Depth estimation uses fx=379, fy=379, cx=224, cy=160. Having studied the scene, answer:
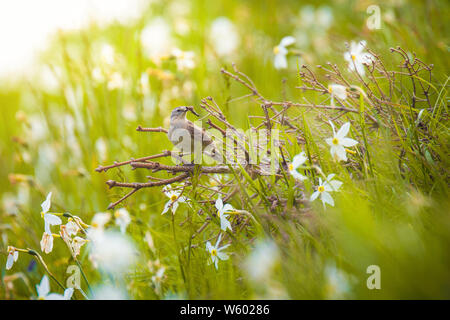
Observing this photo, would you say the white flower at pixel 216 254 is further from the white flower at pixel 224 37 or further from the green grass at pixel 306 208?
the white flower at pixel 224 37

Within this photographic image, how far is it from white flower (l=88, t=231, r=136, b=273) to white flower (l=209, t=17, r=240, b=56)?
1.87 m

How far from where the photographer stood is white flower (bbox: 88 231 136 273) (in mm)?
1344

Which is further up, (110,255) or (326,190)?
(326,190)

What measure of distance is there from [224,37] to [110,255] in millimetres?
2098

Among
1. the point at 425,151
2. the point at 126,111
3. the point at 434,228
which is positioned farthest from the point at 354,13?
the point at 434,228

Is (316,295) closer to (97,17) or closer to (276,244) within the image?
(276,244)

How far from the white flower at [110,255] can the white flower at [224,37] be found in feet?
6.12

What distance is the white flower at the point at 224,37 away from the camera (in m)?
2.89

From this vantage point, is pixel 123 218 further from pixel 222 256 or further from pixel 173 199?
pixel 222 256

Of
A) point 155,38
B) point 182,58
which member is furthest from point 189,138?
point 155,38

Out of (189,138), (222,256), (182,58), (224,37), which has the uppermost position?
(224,37)

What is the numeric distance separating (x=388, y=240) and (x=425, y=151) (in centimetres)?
34

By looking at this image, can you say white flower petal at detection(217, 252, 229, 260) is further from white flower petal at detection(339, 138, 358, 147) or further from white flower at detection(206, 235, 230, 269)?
white flower petal at detection(339, 138, 358, 147)

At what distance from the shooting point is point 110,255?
1365 millimetres
